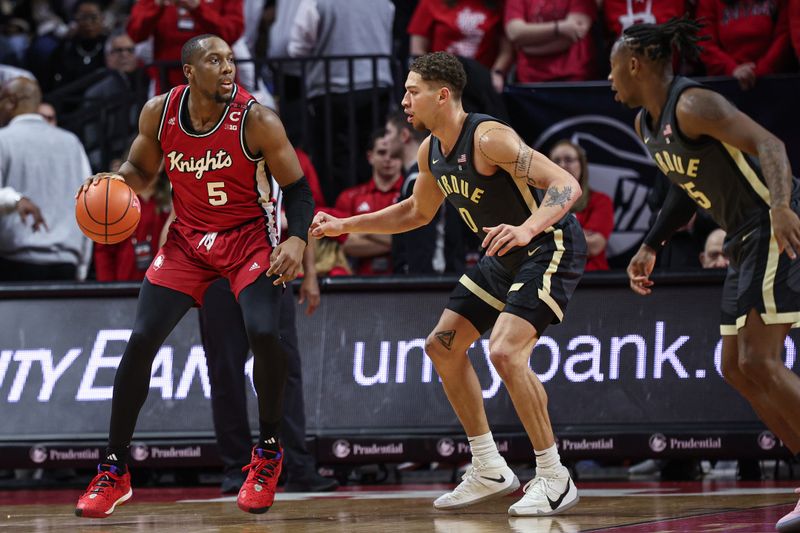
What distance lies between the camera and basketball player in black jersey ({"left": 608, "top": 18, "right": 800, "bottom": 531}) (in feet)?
15.7

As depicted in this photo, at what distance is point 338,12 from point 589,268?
3218mm

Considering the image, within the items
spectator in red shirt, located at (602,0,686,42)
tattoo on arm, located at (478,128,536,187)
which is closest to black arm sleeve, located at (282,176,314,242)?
tattoo on arm, located at (478,128,536,187)

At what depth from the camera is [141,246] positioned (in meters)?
8.99

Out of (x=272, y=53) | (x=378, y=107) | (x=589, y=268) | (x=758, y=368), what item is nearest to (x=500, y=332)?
(x=758, y=368)

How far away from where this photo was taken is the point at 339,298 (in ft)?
26.2

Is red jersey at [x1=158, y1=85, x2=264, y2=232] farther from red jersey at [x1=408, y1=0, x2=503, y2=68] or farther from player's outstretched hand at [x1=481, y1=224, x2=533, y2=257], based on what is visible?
red jersey at [x1=408, y1=0, x2=503, y2=68]

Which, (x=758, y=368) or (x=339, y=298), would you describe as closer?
(x=758, y=368)

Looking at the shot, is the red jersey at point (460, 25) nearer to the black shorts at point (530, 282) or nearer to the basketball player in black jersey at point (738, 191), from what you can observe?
the black shorts at point (530, 282)

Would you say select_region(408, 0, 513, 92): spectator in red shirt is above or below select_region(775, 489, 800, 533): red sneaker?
above

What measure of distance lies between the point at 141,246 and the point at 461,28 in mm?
3133

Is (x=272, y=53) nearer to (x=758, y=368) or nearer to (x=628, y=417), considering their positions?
(x=628, y=417)

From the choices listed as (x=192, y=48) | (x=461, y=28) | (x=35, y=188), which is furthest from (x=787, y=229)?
(x=35, y=188)

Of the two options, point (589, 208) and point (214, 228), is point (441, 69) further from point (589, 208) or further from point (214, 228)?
point (589, 208)

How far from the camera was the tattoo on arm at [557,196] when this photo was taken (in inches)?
215
